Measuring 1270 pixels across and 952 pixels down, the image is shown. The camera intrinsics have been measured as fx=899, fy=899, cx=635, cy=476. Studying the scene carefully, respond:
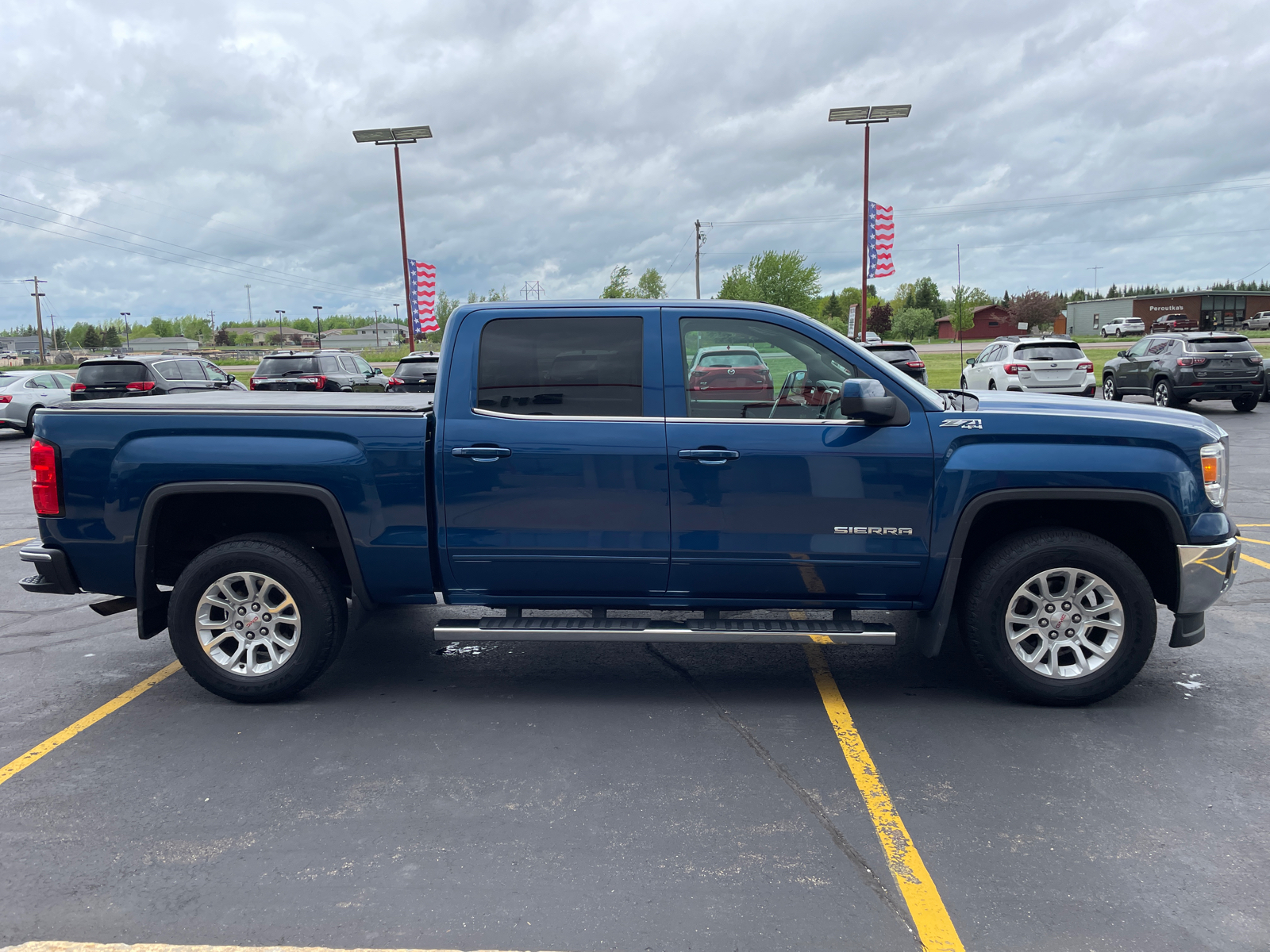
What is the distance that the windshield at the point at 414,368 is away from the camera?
19188 mm

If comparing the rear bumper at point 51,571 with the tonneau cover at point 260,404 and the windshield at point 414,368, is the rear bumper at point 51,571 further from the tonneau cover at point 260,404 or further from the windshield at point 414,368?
the windshield at point 414,368

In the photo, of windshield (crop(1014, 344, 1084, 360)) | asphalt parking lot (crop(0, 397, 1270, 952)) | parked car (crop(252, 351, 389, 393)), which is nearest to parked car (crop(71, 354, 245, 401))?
parked car (crop(252, 351, 389, 393))

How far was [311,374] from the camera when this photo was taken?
21.1 metres

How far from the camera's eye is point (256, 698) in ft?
14.9

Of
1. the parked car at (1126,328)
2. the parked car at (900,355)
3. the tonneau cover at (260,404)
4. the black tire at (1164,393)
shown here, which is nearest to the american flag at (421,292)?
the parked car at (900,355)

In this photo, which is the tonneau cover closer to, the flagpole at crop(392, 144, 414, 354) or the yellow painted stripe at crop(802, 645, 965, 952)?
the yellow painted stripe at crop(802, 645, 965, 952)

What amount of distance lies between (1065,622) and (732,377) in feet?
6.54

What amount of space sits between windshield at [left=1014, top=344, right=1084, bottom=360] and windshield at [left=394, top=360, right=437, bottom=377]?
12.7 metres

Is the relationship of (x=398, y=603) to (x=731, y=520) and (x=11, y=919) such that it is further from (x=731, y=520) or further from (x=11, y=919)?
(x=11, y=919)

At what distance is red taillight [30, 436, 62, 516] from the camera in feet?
Result: 14.4

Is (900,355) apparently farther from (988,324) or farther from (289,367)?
(988,324)

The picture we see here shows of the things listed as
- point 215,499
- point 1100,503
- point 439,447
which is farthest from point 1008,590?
point 215,499

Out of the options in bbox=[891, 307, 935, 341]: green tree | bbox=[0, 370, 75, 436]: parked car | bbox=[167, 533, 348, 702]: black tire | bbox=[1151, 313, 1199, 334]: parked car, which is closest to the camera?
bbox=[167, 533, 348, 702]: black tire

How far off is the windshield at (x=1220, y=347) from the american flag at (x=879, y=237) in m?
10.4
